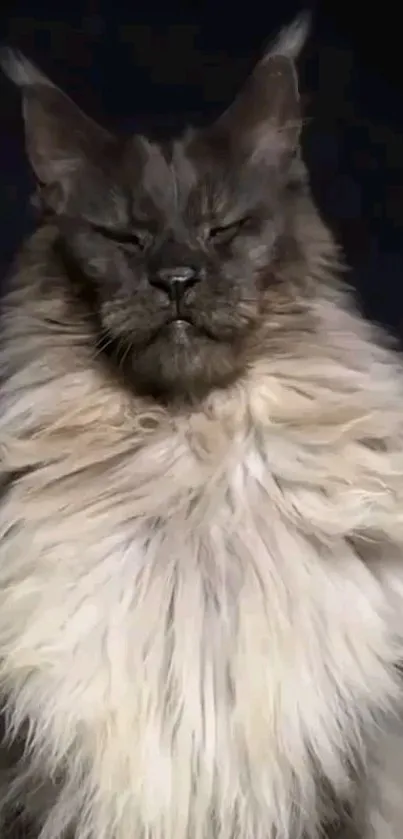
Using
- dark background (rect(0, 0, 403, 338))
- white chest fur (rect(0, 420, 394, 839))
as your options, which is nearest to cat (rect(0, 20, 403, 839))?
white chest fur (rect(0, 420, 394, 839))

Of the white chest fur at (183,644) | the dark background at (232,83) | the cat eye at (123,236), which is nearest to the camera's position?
the white chest fur at (183,644)

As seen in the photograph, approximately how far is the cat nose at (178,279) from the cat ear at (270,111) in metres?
0.21

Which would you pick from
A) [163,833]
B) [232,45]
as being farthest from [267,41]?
[163,833]

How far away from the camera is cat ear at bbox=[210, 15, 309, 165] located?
4.34 ft

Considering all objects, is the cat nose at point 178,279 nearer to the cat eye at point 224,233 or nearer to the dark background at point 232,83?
the cat eye at point 224,233

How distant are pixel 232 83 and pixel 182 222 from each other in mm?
513

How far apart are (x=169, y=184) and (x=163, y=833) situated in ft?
2.18

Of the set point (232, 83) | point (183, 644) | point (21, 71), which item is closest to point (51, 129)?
point (21, 71)

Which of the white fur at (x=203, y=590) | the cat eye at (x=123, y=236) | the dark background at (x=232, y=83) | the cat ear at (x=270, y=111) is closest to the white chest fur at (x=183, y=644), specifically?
the white fur at (x=203, y=590)

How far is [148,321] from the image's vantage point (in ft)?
3.99

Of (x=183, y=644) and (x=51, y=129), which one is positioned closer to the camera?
(x=183, y=644)

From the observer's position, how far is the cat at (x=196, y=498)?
113cm

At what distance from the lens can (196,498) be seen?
1223mm

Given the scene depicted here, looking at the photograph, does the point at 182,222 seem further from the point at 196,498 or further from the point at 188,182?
the point at 196,498
